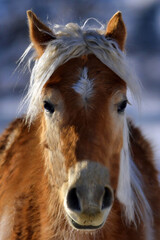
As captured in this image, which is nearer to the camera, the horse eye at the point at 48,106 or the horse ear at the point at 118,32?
the horse eye at the point at 48,106

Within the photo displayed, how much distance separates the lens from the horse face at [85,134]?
158cm

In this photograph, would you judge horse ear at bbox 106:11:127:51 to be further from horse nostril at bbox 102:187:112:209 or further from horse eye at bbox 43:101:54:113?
horse nostril at bbox 102:187:112:209

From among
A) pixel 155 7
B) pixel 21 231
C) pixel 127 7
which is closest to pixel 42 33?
pixel 21 231

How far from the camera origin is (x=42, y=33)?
2133 mm

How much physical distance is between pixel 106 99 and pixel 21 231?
999mm

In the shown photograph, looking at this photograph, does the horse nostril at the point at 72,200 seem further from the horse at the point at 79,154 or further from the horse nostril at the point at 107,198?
the horse nostril at the point at 107,198

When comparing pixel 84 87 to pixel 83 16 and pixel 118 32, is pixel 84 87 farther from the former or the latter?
pixel 83 16

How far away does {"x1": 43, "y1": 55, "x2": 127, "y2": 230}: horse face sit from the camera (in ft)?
5.19

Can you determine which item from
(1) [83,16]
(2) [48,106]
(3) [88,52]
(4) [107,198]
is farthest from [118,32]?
(1) [83,16]

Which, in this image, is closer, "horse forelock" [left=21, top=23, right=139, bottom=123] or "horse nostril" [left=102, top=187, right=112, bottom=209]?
"horse nostril" [left=102, top=187, right=112, bottom=209]

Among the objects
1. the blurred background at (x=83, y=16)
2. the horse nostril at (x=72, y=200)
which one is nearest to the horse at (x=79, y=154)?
the horse nostril at (x=72, y=200)

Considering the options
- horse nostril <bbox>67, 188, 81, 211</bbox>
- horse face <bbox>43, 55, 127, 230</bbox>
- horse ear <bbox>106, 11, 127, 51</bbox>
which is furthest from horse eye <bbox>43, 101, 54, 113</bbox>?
horse ear <bbox>106, 11, 127, 51</bbox>

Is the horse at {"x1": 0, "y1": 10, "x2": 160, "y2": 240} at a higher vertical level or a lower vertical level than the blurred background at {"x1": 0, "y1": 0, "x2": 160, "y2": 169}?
lower

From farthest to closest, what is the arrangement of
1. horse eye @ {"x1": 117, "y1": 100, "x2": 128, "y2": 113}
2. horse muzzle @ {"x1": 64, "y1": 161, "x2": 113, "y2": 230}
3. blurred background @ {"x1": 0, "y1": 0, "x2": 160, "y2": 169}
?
blurred background @ {"x1": 0, "y1": 0, "x2": 160, "y2": 169} → horse eye @ {"x1": 117, "y1": 100, "x2": 128, "y2": 113} → horse muzzle @ {"x1": 64, "y1": 161, "x2": 113, "y2": 230}
